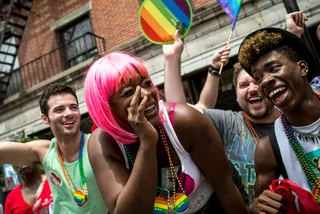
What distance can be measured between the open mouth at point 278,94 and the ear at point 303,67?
0.51 ft

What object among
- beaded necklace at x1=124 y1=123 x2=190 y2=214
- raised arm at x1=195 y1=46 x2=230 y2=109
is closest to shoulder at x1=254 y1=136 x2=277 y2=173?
beaded necklace at x1=124 y1=123 x2=190 y2=214

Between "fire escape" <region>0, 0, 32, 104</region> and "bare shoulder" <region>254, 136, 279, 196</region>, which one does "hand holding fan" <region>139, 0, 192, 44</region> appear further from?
"fire escape" <region>0, 0, 32, 104</region>

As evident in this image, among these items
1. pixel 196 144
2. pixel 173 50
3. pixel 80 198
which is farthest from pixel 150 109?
pixel 80 198

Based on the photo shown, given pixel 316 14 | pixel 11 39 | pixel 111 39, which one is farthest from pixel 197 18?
pixel 11 39

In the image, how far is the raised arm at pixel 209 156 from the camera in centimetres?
192

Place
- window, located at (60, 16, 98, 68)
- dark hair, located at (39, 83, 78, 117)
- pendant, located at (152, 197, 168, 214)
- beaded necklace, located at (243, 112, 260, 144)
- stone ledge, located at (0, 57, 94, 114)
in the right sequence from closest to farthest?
pendant, located at (152, 197, 168, 214) → beaded necklace, located at (243, 112, 260, 144) → dark hair, located at (39, 83, 78, 117) → stone ledge, located at (0, 57, 94, 114) → window, located at (60, 16, 98, 68)

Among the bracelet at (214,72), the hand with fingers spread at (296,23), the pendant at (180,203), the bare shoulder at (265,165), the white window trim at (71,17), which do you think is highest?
the white window trim at (71,17)

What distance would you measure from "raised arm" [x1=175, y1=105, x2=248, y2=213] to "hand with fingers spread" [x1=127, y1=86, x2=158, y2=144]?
9.2 inches

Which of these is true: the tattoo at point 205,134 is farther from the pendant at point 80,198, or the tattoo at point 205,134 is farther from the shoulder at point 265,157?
the pendant at point 80,198

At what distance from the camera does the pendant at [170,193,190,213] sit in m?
1.89

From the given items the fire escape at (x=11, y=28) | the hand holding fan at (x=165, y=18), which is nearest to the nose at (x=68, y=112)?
the hand holding fan at (x=165, y=18)

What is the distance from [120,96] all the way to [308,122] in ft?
3.39

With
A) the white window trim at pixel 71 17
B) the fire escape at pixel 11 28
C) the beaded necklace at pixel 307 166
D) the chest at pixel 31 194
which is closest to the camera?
the beaded necklace at pixel 307 166

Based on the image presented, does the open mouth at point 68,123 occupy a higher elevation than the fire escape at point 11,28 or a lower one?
lower
